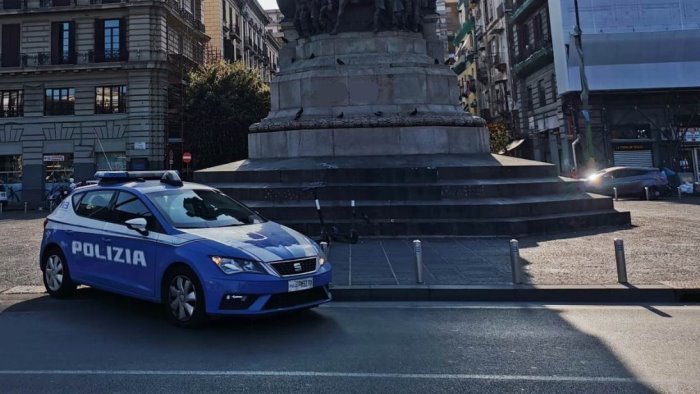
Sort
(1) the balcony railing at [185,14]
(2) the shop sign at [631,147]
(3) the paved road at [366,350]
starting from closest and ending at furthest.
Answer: (3) the paved road at [366,350] < (2) the shop sign at [631,147] < (1) the balcony railing at [185,14]

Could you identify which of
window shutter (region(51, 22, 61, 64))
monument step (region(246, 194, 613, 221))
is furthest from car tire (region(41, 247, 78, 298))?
window shutter (region(51, 22, 61, 64))

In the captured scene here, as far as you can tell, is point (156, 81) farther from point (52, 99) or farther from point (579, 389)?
point (579, 389)

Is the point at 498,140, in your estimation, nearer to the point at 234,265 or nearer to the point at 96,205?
the point at 96,205

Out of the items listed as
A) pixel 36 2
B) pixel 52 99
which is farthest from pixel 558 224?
pixel 36 2

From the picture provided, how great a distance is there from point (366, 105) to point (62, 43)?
34598 mm

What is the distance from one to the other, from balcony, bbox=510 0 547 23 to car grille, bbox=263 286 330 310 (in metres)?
40.5

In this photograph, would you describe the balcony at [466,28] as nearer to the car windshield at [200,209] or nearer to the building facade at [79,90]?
the building facade at [79,90]

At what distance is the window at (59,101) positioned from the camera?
38.6m

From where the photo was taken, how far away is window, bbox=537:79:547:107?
41.1m

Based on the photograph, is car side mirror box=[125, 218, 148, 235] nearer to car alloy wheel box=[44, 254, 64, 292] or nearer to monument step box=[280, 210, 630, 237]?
car alloy wheel box=[44, 254, 64, 292]

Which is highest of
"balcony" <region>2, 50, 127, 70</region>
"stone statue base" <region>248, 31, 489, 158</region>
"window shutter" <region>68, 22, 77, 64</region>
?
"window shutter" <region>68, 22, 77, 64</region>

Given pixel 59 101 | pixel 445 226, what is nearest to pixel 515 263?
pixel 445 226

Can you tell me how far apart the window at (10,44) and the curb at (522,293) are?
43.5m

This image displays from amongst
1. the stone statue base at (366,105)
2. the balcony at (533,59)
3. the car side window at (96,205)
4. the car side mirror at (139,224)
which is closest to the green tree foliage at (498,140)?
the balcony at (533,59)
